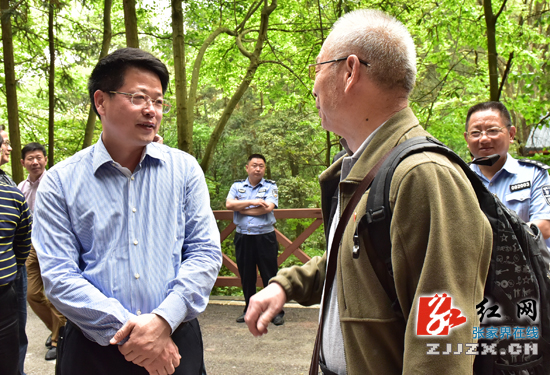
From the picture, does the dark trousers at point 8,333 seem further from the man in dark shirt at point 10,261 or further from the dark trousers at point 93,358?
the dark trousers at point 93,358

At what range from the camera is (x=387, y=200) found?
3.73 ft

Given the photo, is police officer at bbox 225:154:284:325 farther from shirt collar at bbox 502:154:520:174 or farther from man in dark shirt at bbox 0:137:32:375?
shirt collar at bbox 502:154:520:174

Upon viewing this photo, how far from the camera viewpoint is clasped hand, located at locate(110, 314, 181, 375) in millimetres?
1689

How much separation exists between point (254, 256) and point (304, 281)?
4.50 metres

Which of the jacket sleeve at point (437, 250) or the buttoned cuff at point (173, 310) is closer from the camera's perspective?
the jacket sleeve at point (437, 250)

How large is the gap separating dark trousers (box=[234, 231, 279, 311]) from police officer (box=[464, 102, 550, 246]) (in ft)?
11.0

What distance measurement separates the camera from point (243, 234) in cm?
606

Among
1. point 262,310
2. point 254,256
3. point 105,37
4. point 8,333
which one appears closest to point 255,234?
point 254,256

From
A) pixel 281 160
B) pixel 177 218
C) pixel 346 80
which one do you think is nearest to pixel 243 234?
pixel 177 218

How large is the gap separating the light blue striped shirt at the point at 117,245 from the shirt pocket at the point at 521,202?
2.30 metres

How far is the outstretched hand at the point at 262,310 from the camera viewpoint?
1.43m

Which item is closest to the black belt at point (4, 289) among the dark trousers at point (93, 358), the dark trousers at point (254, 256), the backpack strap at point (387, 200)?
the dark trousers at point (93, 358)

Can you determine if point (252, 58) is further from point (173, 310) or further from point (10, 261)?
point (173, 310)

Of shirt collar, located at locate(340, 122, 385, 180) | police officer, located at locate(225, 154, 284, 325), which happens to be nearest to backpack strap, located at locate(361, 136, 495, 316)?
shirt collar, located at locate(340, 122, 385, 180)
